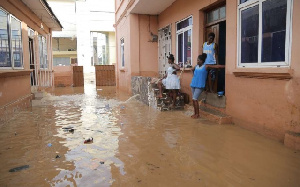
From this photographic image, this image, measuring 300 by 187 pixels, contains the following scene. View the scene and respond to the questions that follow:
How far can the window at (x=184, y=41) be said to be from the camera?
26.2 feet

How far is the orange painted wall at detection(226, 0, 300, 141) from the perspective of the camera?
154 inches

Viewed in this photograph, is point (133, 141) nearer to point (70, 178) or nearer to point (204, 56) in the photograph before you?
point (70, 178)

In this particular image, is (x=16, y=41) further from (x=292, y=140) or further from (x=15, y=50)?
(x=292, y=140)

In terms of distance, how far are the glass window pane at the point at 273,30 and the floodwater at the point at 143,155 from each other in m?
1.57

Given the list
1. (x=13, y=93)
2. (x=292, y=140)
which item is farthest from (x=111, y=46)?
(x=292, y=140)

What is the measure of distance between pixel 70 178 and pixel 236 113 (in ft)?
12.7

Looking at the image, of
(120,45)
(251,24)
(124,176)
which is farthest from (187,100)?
(120,45)

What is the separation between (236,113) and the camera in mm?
5418

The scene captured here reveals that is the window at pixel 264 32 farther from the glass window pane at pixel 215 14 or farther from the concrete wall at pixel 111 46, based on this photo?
the concrete wall at pixel 111 46

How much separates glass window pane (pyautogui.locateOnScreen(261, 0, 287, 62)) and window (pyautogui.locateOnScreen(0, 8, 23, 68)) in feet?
22.5

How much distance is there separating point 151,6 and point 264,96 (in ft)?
22.3

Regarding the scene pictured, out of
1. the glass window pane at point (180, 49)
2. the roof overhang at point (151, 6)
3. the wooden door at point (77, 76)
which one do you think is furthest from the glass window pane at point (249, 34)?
the wooden door at point (77, 76)

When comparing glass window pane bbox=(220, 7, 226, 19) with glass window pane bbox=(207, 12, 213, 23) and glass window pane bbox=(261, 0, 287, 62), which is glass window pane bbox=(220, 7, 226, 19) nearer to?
glass window pane bbox=(207, 12, 213, 23)

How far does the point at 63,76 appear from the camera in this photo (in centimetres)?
1777
